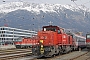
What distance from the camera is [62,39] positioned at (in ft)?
84.0

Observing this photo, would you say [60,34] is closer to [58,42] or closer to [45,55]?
[58,42]

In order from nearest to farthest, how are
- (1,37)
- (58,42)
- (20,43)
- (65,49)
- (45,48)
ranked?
(45,48) → (58,42) → (65,49) → (20,43) → (1,37)

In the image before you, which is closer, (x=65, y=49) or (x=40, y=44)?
(x=40, y=44)

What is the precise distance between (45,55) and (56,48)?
68.0 inches

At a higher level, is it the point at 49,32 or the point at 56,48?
the point at 49,32

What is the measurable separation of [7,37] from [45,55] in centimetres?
16548

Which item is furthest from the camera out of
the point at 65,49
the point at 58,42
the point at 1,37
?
the point at 1,37

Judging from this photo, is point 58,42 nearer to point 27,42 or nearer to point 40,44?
point 40,44

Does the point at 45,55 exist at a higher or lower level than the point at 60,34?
lower

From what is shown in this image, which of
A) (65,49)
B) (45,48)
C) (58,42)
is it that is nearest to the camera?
(45,48)

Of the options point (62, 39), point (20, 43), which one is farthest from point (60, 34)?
point (20, 43)

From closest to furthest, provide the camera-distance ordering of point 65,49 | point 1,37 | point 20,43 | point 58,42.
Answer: point 58,42 → point 65,49 → point 20,43 → point 1,37

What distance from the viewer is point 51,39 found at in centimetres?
2355

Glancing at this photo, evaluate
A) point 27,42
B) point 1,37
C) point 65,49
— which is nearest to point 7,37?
point 1,37
